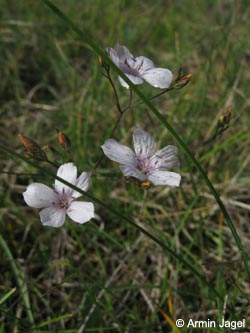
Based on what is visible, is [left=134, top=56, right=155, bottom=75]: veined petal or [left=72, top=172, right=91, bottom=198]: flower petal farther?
[left=134, top=56, right=155, bottom=75]: veined petal

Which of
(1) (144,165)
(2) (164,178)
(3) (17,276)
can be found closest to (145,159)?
(1) (144,165)

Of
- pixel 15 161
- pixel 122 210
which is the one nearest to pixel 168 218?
pixel 122 210

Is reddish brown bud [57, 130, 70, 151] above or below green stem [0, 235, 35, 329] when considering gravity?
above

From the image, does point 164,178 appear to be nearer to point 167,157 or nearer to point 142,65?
point 167,157

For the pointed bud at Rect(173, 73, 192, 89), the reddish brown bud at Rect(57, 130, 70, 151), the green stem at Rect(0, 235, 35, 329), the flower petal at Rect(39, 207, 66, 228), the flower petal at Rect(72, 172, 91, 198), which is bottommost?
the green stem at Rect(0, 235, 35, 329)

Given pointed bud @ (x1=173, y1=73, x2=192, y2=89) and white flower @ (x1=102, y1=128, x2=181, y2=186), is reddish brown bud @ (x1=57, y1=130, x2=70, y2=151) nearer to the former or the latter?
white flower @ (x1=102, y1=128, x2=181, y2=186)

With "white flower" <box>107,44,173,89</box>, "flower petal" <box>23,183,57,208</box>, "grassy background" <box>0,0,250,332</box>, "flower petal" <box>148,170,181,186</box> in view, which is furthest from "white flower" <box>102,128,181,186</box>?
"flower petal" <box>23,183,57,208</box>
